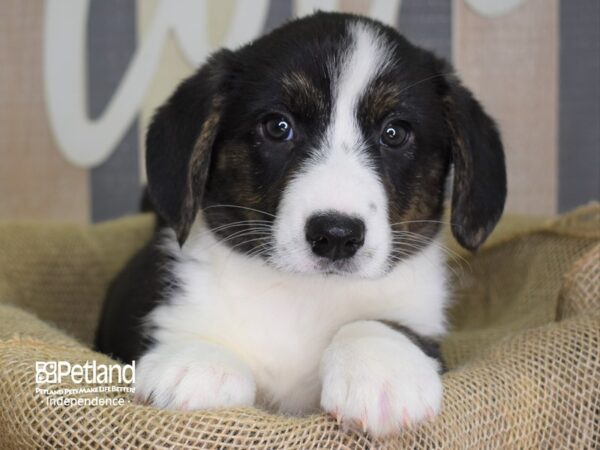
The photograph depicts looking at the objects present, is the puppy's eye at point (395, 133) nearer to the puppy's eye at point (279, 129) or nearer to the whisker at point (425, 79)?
the whisker at point (425, 79)

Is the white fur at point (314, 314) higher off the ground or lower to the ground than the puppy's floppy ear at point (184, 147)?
lower

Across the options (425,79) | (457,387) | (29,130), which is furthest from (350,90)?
(29,130)

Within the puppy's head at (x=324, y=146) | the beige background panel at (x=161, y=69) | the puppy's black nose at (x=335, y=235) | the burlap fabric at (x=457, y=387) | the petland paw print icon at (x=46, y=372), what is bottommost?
the burlap fabric at (x=457, y=387)

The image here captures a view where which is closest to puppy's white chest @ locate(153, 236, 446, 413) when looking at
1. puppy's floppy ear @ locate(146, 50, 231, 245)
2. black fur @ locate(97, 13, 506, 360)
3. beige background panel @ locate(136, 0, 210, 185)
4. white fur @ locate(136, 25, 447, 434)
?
white fur @ locate(136, 25, 447, 434)

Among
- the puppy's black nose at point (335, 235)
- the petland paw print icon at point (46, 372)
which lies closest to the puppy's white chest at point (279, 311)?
the puppy's black nose at point (335, 235)

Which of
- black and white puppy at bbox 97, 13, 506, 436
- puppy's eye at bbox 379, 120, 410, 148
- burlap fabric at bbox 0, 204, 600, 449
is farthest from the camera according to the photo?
puppy's eye at bbox 379, 120, 410, 148

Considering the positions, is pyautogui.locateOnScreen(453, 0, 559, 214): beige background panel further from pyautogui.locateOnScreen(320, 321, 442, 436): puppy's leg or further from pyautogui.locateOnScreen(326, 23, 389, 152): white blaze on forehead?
pyautogui.locateOnScreen(320, 321, 442, 436): puppy's leg

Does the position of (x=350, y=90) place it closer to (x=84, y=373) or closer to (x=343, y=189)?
(x=343, y=189)
